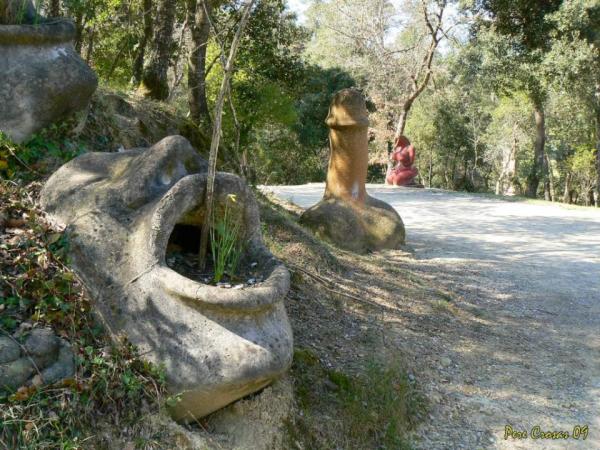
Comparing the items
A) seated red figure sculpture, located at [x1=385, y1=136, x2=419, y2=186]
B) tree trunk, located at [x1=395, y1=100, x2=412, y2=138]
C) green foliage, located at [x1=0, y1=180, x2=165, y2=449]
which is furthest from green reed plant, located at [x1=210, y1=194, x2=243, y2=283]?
tree trunk, located at [x1=395, y1=100, x2=412, y2=138]

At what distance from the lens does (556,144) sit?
2583 centimetres

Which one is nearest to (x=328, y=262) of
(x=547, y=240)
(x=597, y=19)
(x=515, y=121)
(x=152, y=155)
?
(x=152, y=155)

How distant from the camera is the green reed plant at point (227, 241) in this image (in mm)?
3369

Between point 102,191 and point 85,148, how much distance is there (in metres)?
1.31

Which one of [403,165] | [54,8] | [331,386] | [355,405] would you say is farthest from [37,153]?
[403,165]

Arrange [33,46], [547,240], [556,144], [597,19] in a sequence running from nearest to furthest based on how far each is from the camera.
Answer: [33,46]
[547,240]
[597,19]
[556,144]

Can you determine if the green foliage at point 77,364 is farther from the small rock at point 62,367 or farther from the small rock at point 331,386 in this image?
the small rock at point 331,386

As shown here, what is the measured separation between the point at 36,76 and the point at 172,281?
206 centimetres

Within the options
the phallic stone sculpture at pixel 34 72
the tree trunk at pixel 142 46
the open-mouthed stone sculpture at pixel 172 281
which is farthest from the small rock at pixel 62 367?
the tree trunk at pixel 142 46

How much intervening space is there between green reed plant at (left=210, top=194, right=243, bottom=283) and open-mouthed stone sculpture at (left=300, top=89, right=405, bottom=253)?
513 cm

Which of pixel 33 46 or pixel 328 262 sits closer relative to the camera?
pixel 33 46

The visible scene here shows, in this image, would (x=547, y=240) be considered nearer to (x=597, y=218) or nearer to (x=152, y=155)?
(x=597, y=218)

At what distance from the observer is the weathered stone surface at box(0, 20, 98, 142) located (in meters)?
4.11

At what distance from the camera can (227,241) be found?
134 inches
